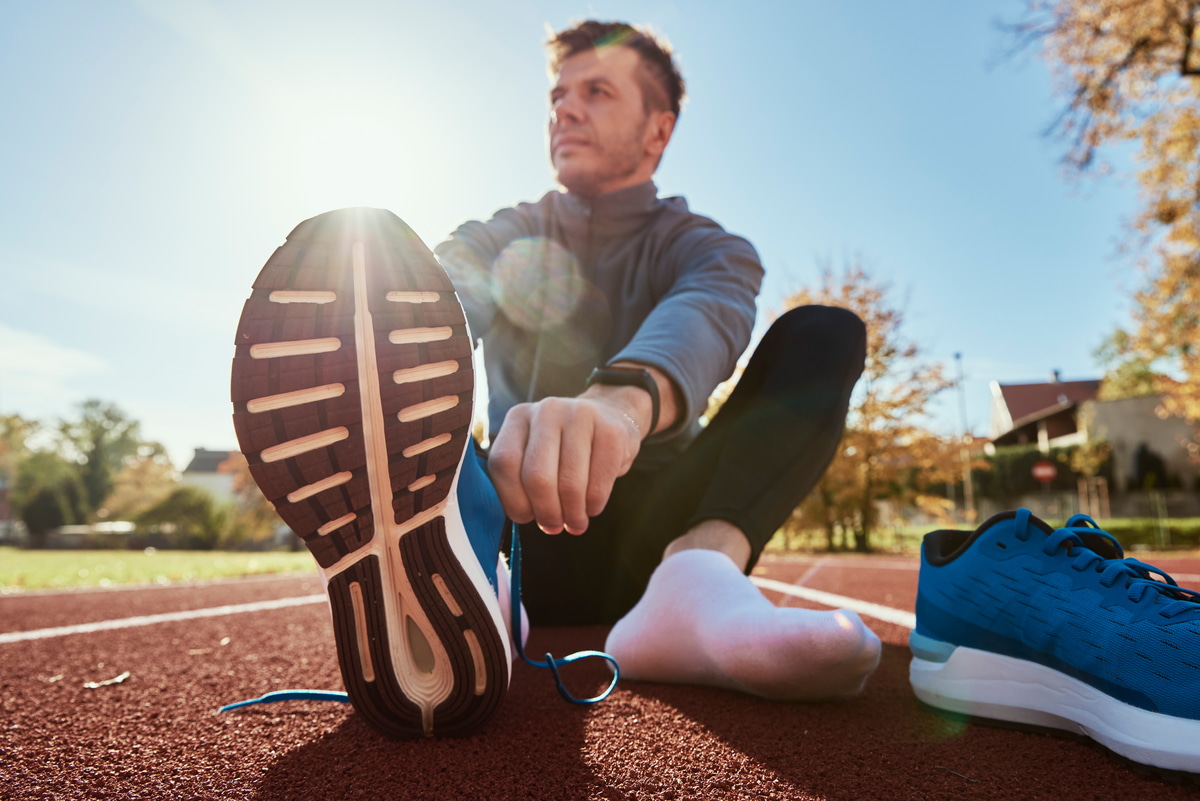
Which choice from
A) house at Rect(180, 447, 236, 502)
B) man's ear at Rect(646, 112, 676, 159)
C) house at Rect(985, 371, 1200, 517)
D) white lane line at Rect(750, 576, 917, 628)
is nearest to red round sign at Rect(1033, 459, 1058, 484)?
house at Rect(985, 371, 1200, 517)

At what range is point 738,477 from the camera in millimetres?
1409

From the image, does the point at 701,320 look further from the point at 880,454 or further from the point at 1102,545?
the point at 880,454

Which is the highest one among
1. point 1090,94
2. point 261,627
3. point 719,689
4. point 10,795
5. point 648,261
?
point 1090,94

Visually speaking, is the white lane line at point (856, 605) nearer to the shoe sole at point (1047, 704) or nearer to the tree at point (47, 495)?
the shoe sole at point (1047, 704)

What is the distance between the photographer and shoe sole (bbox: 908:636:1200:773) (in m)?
0.74

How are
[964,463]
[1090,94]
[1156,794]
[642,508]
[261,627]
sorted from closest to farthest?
1. [1156,794]
2. [642,508]
3. [261,627]
4. [1090,94]
5. [964,463]

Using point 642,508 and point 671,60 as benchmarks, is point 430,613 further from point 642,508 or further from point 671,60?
Result: point 671,60

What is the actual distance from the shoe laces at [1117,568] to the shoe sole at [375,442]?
0.79m

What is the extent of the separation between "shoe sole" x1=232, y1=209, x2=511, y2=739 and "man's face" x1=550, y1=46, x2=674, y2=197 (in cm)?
139

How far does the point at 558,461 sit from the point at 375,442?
0.63 feet

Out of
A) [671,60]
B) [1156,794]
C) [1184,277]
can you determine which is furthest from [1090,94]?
[1156,794]

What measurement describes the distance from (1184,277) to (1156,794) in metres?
15.1

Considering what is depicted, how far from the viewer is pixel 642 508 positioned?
1.77 metres

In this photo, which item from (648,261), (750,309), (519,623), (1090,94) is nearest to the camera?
(519,623)
